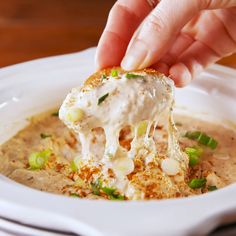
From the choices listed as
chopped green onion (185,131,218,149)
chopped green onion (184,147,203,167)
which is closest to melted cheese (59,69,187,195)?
chopped green onion (184,147,203,167)

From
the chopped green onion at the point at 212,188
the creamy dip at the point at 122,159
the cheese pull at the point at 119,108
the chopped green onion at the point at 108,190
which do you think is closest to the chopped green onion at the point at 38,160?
the creamy dip at the point at 122,159

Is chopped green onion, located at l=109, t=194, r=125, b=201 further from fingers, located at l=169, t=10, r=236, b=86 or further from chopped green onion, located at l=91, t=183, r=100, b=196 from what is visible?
fingers, located at l=169, t=10, r=236, b=86

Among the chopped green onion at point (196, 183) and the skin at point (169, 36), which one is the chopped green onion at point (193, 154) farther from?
the skin at point (169, 36)

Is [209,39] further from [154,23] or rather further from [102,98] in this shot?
[102,98]

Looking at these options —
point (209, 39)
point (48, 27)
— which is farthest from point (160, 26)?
point (48, 27)

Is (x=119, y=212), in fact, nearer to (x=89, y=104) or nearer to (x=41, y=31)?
(x=89, y=104)

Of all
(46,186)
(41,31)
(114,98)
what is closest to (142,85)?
(114,98)

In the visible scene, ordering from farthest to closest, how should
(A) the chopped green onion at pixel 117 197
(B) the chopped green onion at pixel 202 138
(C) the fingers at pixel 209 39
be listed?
(C) the fingers at pixel 209 39, (B) the chopped green onion at pixel 202 138, (A) the chopped green onion at pixel 117 197
